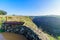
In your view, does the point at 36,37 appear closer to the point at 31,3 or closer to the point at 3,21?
the point at 31,3

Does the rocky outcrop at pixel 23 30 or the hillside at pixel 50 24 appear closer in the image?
the rocky outcrop at pixel 23 30

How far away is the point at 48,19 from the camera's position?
23.9 feet

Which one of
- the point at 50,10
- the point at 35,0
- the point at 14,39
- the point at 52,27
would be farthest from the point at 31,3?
the point at 14,39

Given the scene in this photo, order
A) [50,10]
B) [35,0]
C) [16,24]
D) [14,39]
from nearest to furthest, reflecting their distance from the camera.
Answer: [14,39]
[50,10]
[35,0]
[16,24]

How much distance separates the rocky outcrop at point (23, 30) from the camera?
6289mm

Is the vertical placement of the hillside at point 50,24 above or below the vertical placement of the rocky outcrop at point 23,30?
above

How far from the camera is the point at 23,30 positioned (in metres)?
7.19

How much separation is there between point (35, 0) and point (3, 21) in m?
2.91

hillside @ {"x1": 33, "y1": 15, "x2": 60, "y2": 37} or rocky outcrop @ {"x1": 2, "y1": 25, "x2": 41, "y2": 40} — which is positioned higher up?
hillside @ {"x1": 33, "y1": 15, "x2": 60, "y2": 37}

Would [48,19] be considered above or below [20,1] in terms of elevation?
below

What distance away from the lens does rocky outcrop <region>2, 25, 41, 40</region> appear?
6289 mm

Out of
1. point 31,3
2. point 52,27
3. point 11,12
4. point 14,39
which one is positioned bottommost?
point 14,39

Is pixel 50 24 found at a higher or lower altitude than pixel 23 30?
higher

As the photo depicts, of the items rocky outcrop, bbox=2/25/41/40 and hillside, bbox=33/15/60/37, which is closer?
rocky outcrop, bbox=2/25/41/40
